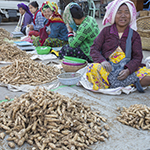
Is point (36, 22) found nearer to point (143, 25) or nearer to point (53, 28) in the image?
point (53, 28)

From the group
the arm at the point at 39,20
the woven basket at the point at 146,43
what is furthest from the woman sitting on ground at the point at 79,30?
the arm at the point at 39,20

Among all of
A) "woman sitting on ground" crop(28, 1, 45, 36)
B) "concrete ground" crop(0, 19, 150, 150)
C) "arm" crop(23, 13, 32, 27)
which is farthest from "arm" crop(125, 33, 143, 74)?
"arm" crop(23, 13, 32, 27)

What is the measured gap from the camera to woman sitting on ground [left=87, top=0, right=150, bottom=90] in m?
2.53

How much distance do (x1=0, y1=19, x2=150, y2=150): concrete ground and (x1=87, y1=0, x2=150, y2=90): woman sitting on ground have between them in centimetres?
23

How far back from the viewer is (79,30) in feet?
10.9

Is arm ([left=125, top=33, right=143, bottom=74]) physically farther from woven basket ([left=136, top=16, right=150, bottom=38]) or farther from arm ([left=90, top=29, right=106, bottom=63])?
woven basket ([left=136, top=16, right=150, bottom=38])

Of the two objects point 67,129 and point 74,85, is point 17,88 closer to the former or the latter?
point 74,85

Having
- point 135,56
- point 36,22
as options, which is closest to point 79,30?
point 135,56

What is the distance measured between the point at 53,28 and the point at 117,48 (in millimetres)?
2868

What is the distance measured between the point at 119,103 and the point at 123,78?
1.37 feet

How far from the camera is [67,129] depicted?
5.46ft


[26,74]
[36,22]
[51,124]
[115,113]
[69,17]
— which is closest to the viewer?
[51,124]

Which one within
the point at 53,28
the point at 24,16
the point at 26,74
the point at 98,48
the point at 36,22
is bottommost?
the point at 26,74

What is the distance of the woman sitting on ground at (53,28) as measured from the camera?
4.98 metres
